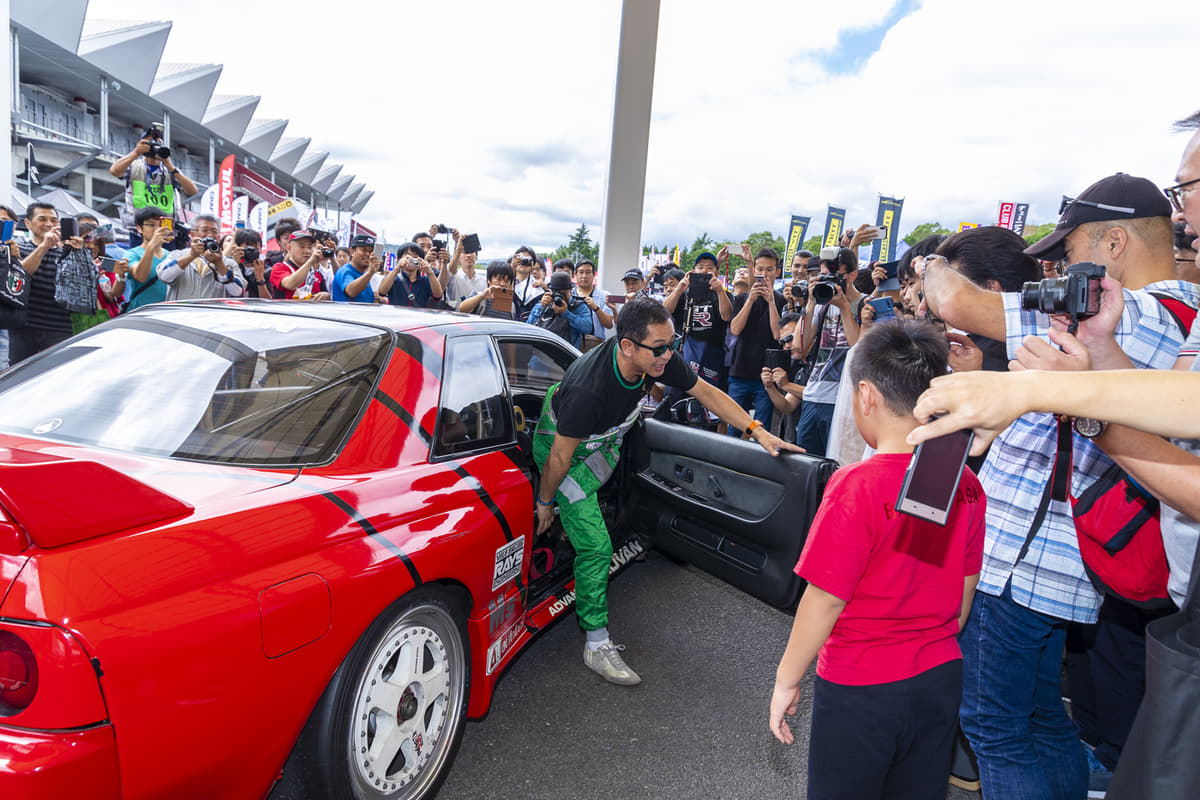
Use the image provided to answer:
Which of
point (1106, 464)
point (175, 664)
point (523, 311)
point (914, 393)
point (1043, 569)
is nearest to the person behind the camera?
point (175, 664)

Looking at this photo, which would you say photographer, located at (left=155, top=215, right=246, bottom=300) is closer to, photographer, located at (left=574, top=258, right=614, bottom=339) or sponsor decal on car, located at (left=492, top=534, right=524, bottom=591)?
photographer, located at (left=574, top=258, right=614, bottom=339)

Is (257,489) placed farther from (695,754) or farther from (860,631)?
(695,754)

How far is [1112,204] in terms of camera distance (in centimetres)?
161

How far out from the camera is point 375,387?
1.97 m

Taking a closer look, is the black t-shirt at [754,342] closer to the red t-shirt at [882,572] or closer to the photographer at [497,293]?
the photographer at [497,293]

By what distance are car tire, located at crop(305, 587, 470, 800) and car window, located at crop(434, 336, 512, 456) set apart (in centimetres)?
Answer: 52

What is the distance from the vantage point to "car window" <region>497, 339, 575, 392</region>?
3.01 metres

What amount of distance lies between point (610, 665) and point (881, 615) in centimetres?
165

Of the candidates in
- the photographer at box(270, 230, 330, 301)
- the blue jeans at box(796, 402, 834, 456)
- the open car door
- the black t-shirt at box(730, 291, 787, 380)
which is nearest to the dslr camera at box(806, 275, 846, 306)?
the blue jeans at box(796, 402, 834, 456)

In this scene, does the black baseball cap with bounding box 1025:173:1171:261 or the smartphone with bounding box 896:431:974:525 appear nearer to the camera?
the smartphone with bounding box 896:431:974:525

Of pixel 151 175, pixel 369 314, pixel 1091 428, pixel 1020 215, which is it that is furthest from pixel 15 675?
pixel 1020 215

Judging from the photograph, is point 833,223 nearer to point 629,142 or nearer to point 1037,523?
point 629,142

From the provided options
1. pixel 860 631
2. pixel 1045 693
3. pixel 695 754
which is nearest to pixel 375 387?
pixel 860 631

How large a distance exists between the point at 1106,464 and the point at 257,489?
79.2 inches
